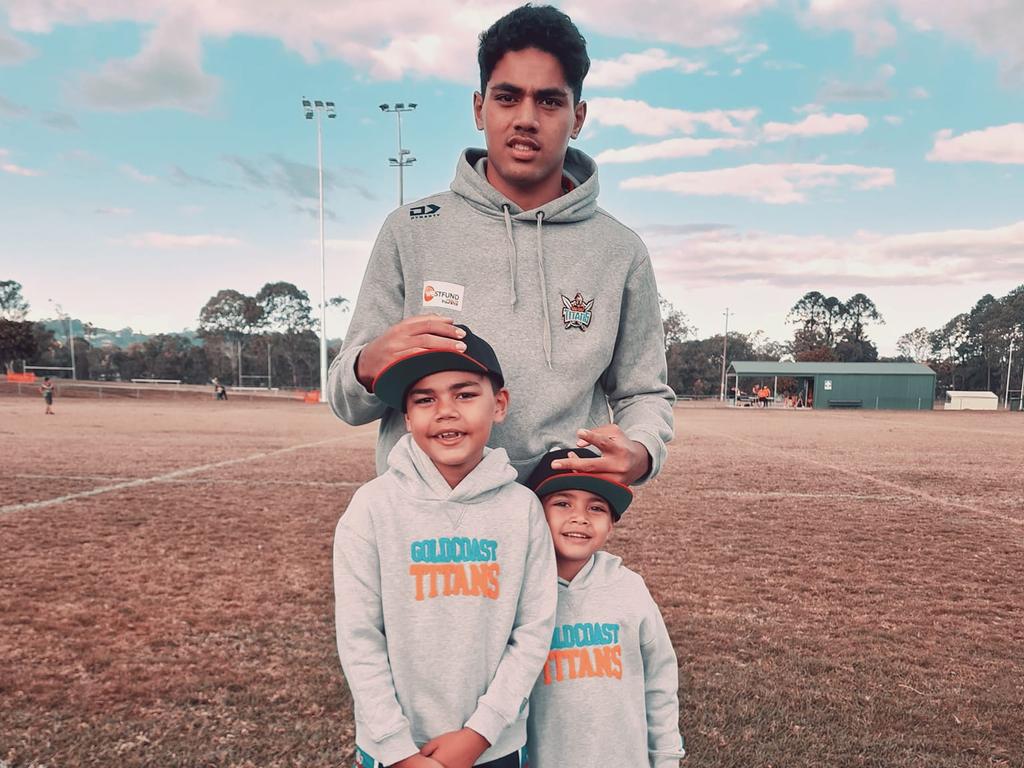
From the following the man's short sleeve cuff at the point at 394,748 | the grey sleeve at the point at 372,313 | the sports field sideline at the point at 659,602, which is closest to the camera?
the man's short sleeve cuff at the point at 394,748

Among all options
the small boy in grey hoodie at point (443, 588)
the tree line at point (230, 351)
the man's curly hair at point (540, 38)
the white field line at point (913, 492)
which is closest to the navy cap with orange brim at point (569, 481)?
the small boy in grey hoodie at point (443, 588)

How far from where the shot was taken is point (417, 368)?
1520 mm

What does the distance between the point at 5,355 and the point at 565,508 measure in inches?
2288

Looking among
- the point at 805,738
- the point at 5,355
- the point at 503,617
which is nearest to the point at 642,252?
the point at 503,617

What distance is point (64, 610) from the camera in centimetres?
448

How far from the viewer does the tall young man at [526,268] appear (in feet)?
5.62

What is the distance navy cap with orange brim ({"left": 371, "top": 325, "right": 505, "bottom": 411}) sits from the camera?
1504 millimetres

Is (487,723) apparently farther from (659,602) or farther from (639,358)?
(659,602)

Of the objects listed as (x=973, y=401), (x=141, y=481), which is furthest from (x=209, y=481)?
(x=973, y=401)

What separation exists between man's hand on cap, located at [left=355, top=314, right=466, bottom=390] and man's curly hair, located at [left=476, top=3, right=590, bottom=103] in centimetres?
73

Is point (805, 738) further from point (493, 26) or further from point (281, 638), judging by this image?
point (493, 26)

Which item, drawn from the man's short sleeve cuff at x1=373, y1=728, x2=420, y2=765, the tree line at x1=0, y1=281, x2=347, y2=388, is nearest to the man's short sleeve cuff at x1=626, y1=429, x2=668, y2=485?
the man's short sleeve cuff at x1=373, y1=728, x2=420, y2=765

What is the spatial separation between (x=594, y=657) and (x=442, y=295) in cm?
100

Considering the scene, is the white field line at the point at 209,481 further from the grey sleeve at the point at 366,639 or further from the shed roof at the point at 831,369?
the shed roof at the point at 831,369
